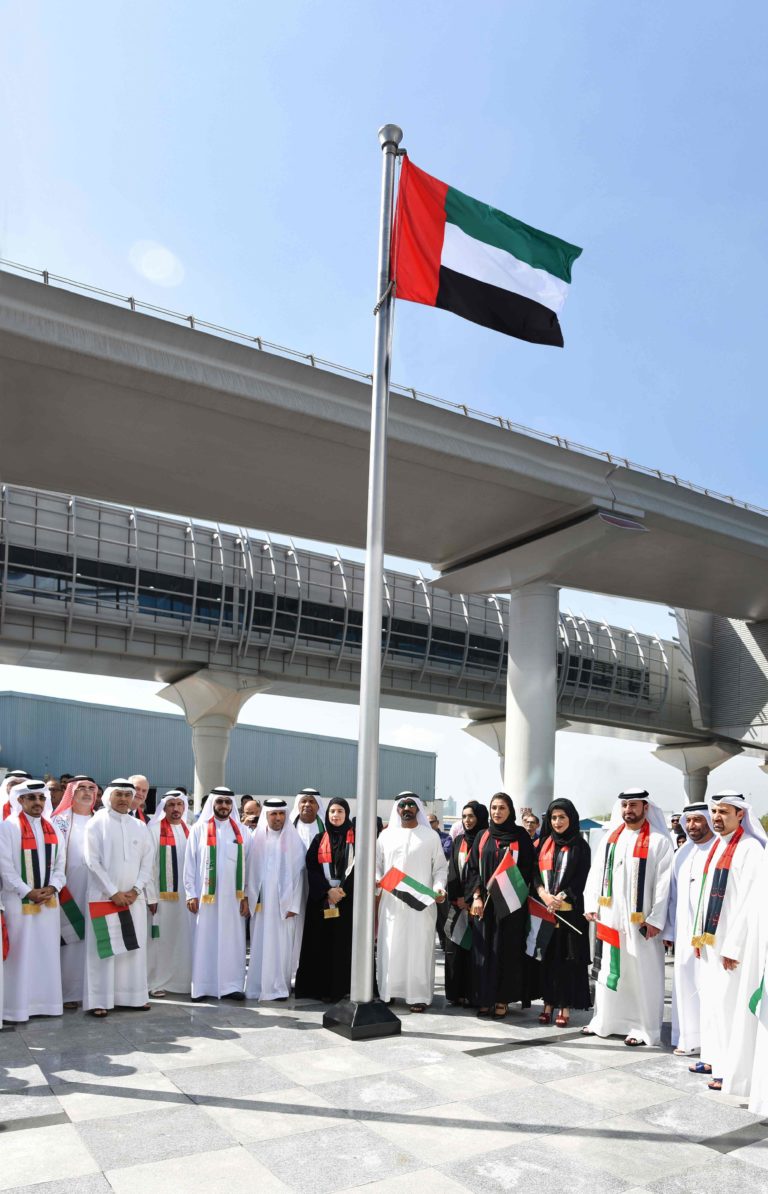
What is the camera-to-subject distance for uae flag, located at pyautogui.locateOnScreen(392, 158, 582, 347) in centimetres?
934

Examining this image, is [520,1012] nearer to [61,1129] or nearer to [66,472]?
[61,1129]

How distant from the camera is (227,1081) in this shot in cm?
643

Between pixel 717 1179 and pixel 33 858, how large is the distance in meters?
Result: 5.83

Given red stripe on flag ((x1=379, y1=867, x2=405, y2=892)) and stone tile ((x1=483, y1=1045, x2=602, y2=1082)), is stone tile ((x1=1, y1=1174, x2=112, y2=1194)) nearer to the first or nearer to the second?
stone tile ((x1=483, y1=1045, x2=602, y2=1082))

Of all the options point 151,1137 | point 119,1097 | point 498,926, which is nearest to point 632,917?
point 498,926

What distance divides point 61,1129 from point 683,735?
4598cm

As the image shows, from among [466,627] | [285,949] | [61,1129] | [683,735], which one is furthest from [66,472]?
[683,735]

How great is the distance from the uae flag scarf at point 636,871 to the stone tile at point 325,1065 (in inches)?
98.0

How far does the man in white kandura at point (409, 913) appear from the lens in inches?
367

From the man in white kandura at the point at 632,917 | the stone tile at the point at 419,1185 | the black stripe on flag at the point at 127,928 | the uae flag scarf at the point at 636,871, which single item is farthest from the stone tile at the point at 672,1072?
the black stripe on flag at the point at 127,928

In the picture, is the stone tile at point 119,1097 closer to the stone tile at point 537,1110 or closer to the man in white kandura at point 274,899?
the stone tile at point 537,1110

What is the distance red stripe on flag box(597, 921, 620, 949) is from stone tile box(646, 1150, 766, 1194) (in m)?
3.03

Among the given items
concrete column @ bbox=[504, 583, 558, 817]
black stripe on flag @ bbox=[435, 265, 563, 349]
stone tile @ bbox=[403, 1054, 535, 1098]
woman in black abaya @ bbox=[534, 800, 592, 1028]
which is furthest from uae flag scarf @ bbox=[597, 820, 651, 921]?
concrete column @ bbox=[504, 583, 558, 817]

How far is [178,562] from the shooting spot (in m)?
31.8
